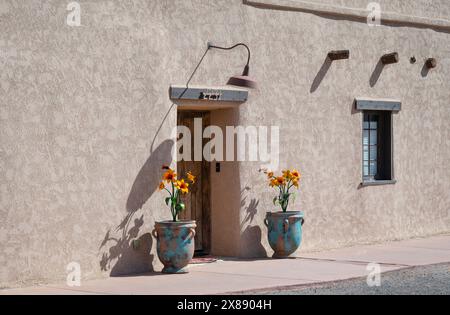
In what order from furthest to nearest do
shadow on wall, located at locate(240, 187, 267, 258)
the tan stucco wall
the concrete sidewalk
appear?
shadow on wall, located at locate(240, 187, 267, 258), the tan stucco wall, the concrete sidewalk

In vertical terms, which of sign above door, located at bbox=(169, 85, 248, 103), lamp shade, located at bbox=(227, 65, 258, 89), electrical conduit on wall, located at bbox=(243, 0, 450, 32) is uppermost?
electrical conduit on wall, located at bbox=(243, 0, 450, 32)

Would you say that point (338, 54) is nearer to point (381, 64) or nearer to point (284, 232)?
point (381, 64)

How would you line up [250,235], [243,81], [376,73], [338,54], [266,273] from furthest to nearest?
[376,73] → [338,54] → [250,235] → [243,81] → [266,273]

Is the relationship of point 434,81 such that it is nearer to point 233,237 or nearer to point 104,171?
point 233,237

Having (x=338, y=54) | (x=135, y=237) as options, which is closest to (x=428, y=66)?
(x=338, y=54)

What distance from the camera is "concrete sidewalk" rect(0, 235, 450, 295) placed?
976cm

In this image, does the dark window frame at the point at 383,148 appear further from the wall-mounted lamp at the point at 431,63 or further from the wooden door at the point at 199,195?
the wooden door at the point at 199,195

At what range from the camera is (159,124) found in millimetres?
11477

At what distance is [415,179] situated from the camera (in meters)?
15.6

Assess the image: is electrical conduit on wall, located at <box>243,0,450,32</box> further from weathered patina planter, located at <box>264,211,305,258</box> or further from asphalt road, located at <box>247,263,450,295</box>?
asphalt road, located at <box>247,263,450,295</box>

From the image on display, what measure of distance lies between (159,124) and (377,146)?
5.08 m

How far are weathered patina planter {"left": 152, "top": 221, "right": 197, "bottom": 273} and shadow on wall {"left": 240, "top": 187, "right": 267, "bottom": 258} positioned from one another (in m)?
1.77

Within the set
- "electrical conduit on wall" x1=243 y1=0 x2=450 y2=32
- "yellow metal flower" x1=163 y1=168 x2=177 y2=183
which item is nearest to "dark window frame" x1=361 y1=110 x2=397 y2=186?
"electrical conduit on wall" x1=243 y1=0 x2=450 y2=32

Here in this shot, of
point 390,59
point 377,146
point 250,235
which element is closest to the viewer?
point 250,235
